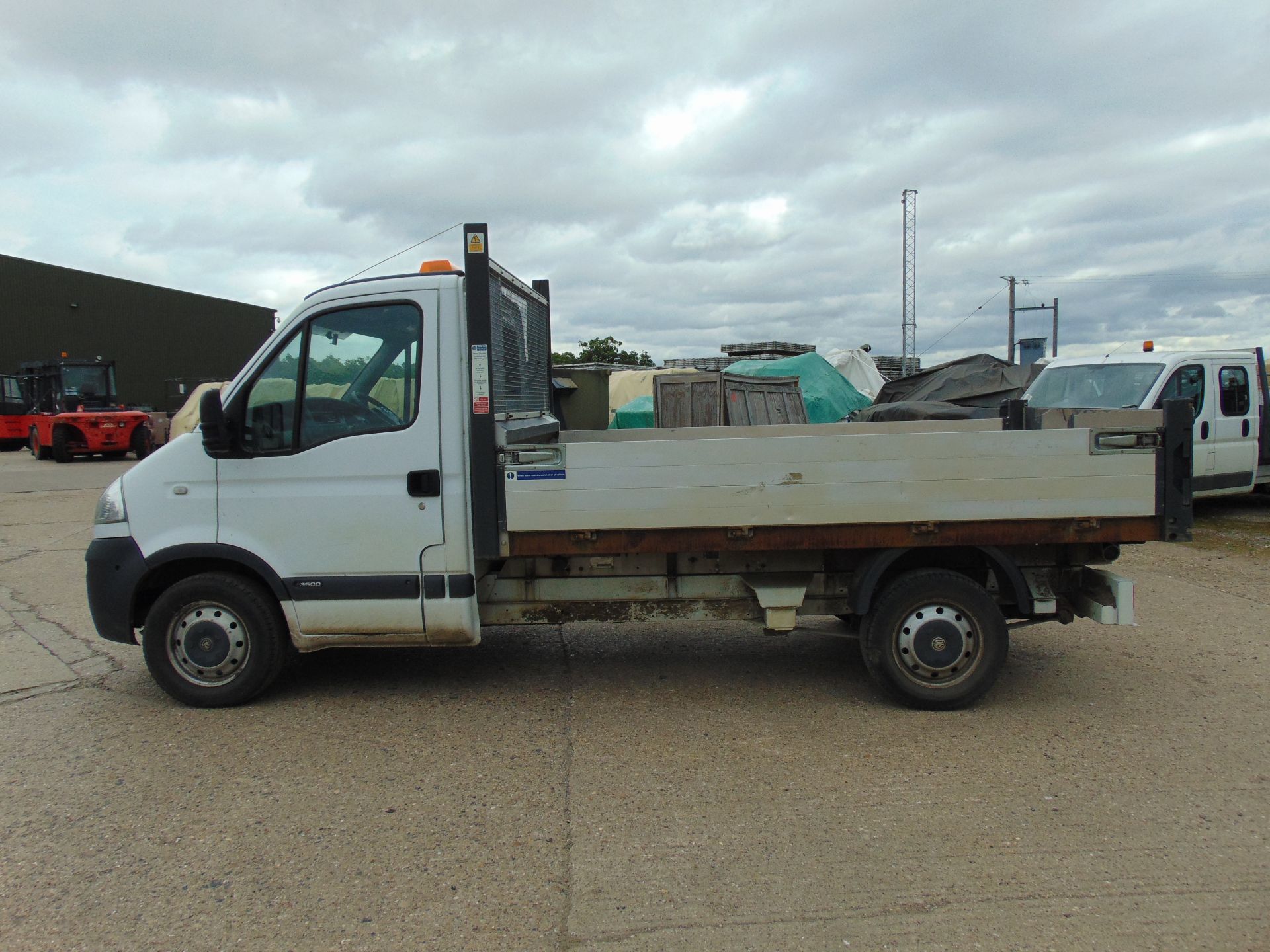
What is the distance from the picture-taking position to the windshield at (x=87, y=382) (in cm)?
2500

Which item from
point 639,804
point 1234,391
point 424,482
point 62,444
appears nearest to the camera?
point 639,804

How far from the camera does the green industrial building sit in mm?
36094

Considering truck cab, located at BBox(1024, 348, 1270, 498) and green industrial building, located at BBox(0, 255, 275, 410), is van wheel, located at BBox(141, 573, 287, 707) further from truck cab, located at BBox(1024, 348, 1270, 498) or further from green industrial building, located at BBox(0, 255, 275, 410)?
green industrial building, located at BBox(0, 255, 275, 410)

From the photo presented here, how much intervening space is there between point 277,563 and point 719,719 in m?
2.51

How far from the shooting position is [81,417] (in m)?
23.2

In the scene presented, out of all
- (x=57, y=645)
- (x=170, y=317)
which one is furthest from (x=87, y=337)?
(x=57, y=645)

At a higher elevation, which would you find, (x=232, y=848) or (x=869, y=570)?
(x=869, y=570)

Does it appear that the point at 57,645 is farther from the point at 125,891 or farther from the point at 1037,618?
the point at 1037,618

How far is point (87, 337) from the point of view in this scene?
3934 centimetres

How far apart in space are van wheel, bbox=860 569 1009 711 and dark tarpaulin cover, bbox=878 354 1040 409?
10.4 metres

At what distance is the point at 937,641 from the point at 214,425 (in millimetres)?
3980

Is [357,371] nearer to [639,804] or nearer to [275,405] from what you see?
[275,405]

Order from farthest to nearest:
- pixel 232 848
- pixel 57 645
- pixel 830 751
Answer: pixel 57 645
pixel 830 751
pixel 232 848

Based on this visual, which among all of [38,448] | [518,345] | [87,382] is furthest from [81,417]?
[518,345]
